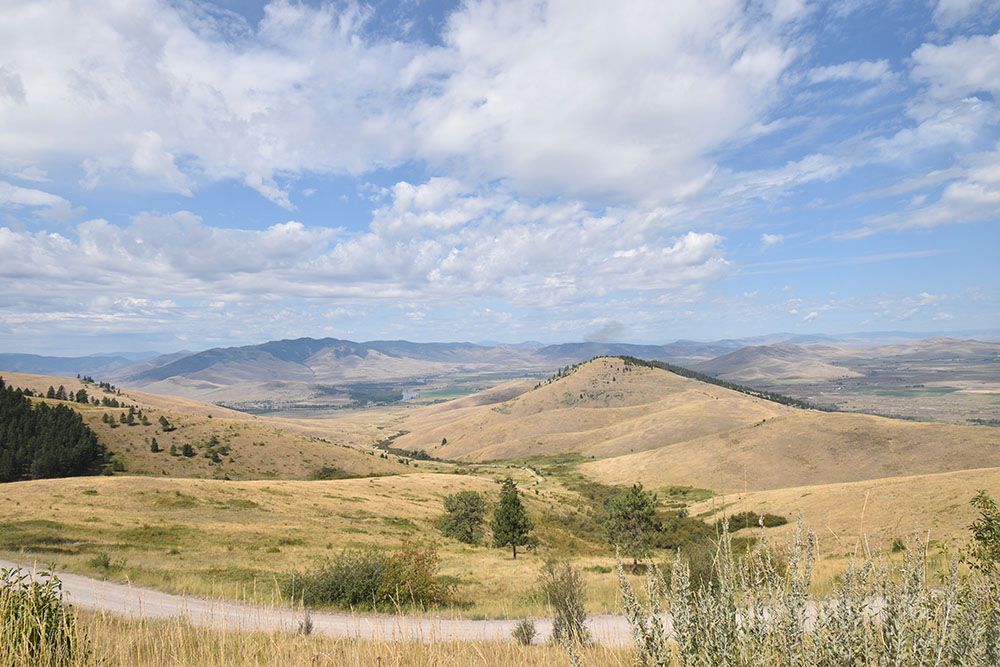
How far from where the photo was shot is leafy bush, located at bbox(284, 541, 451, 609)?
22.1 metres

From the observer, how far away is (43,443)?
85.5m

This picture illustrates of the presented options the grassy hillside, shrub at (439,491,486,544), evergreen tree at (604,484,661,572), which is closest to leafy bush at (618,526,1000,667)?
evergreen tree at (604,484,661,572)

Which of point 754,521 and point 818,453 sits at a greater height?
point 754,521

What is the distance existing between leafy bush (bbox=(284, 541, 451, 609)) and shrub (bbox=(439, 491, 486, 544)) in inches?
1203

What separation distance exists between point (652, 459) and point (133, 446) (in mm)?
110006

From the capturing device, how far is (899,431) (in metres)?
99.3

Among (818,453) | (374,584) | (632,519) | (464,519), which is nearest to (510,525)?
(464,519)

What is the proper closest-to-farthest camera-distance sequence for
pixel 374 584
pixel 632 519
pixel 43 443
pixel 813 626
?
1. pixel 813 626
2. pixel 374 584
3. pixel 632 519
4. pixel 43 443

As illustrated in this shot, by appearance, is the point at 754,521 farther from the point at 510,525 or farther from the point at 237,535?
the point at 237,535

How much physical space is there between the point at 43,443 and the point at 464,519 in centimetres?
7802

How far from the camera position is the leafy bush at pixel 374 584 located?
869 inches

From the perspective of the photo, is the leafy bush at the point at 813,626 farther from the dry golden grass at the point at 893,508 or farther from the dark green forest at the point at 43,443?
the dark green forest at the point at 43,443

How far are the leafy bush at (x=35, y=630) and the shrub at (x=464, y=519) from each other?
48459 mm

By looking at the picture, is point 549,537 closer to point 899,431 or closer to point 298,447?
point 298,447
